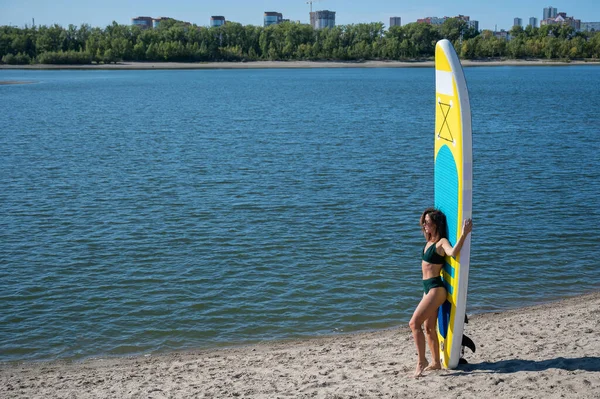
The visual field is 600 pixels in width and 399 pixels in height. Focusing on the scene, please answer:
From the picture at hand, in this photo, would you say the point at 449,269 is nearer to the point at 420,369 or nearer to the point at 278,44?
the point at 420,369

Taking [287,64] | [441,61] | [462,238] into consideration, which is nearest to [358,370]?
[462,238]

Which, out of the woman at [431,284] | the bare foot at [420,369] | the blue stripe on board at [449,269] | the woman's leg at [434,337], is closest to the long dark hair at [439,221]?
the woman at [431,284]

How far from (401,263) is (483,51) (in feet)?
576

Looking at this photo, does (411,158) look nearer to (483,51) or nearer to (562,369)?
(562,369)

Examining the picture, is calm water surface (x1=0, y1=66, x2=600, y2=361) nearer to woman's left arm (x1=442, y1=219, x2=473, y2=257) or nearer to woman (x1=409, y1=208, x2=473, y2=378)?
woman (x1=409, y1=208, x2=473, y2=378)

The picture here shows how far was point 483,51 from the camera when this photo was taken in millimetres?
179750

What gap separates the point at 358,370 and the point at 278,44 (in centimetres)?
18013

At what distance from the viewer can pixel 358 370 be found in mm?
8570

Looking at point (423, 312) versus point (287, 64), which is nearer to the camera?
point (423, 312)

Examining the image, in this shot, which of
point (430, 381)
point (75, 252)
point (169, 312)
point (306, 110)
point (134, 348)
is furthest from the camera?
point (306, 110)

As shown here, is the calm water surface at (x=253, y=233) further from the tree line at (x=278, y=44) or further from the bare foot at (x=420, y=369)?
the tree line at (x=278, y=44)

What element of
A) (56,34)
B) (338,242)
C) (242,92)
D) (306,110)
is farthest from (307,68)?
(338,242)

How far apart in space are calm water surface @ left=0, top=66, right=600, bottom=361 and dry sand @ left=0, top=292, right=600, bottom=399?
95 centimetres

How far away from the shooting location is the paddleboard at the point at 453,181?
7.55m
